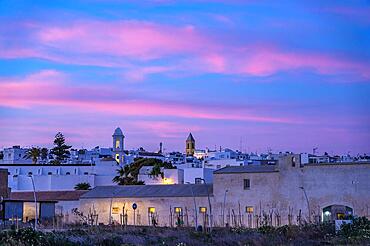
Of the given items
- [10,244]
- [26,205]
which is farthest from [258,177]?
[10,244]

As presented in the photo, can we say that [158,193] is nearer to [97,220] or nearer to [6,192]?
[97,220]

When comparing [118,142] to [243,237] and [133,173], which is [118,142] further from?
[243,237]

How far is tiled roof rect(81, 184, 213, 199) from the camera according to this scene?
57.1m

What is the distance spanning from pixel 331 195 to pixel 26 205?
31446 millimetres

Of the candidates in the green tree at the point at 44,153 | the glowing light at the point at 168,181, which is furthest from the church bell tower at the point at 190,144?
the glowing light at the point at 168,181

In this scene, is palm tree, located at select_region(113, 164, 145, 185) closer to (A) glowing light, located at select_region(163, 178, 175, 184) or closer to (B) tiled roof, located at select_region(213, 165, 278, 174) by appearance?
(A) glowing light, located at select_region(163, 178, 175, 184)

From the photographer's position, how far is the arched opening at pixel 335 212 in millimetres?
49031

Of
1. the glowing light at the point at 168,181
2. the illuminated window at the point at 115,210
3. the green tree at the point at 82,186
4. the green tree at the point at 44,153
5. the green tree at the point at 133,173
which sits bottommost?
the illuminated window at the point at 115,210

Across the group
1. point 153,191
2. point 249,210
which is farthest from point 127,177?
point 249,210

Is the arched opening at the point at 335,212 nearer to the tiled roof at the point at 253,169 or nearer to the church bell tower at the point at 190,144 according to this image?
the tiled roof at the point at 253,169

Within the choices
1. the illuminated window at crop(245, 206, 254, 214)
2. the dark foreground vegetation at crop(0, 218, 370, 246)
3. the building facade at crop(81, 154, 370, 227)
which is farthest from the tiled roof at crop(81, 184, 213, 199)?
the dark foreground vegetation at crop(0, 218, 370, 246)

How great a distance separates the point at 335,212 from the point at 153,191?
17.4 metres

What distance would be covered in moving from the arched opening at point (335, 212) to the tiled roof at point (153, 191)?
1047cm

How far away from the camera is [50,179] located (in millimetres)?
87188
